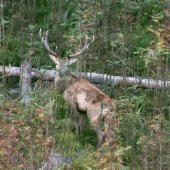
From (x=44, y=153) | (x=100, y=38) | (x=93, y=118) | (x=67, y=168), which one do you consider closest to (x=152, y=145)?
(x=67, y=168)

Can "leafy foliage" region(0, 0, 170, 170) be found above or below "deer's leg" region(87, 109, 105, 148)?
above

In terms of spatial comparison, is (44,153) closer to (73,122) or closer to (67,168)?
(67,168)

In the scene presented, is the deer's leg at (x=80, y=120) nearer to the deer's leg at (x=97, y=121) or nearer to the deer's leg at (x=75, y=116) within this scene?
the deer's leg at (x=75, y=116)

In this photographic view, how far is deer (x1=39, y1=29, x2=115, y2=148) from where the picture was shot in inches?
374

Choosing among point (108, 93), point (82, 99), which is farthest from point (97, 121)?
point (108, 93)

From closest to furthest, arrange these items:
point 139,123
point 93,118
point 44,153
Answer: point 44,153, point 139,123, point 93,118

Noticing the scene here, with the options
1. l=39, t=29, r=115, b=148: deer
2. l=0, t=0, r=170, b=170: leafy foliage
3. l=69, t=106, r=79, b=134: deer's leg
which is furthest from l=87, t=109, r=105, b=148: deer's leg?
l=69, t=106, r=79, b=134: deer's leg

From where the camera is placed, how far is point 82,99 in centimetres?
1033

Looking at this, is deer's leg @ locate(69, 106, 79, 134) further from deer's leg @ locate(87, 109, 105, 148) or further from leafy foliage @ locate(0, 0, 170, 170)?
deer's leg @ locate(87, 109, 105, 148)

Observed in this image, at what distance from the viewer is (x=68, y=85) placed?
10805mm

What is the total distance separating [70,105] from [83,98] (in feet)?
1.38

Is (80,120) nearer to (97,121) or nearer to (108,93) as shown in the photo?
(108,93)

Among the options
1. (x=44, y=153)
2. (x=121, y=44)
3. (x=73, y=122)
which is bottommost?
(x=73, y=122)

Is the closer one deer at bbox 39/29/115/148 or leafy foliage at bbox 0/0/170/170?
leafy foliage at bbox 0/0/170/170
